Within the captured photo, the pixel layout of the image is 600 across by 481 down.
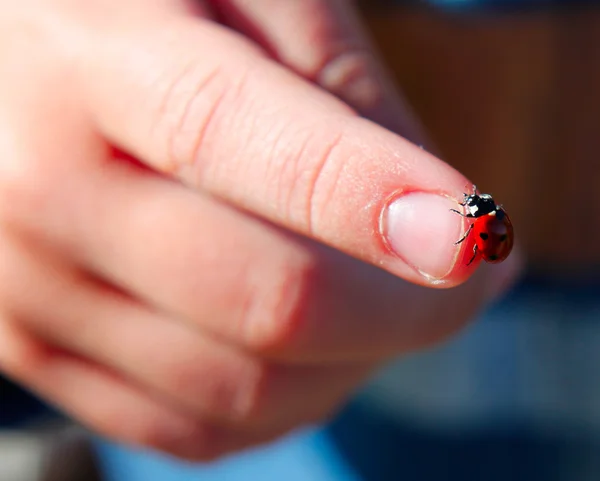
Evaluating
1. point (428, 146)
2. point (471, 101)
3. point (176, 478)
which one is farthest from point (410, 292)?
point (471, 101)

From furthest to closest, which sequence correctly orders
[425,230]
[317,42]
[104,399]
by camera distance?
[104,399] < [317,42] < [425,230]

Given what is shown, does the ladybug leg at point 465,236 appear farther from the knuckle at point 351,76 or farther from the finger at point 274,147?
the knuckle at point 351,76

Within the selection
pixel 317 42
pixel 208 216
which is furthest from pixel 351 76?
pixel 208 216

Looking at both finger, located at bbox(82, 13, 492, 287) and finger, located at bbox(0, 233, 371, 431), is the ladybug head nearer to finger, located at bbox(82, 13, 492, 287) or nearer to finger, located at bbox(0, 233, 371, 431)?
finger, located at bbox(82, 13, 492, 287)

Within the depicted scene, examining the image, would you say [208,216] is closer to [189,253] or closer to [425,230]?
[189,253]

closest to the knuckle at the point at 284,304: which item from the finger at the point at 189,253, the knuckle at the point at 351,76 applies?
the finger at the point at 189,253

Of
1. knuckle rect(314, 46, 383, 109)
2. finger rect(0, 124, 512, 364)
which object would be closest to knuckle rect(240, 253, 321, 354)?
finger rect(0, 124, 512, 364)

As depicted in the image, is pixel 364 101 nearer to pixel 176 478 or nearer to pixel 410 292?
pixel 410 292

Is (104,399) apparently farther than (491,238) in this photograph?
Yes
